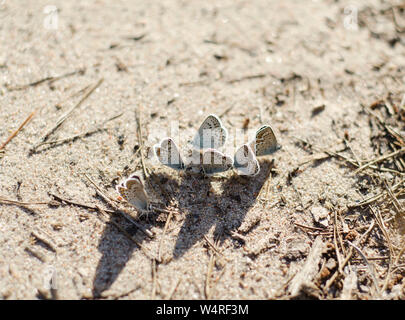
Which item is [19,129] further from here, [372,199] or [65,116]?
[372,199]

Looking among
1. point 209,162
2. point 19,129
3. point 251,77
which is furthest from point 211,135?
point 19,129

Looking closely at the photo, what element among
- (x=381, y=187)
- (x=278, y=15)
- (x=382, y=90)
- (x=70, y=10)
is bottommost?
(x=381, y=187)

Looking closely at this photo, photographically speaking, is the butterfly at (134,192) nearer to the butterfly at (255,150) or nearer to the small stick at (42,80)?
the butterfly at (255,150)

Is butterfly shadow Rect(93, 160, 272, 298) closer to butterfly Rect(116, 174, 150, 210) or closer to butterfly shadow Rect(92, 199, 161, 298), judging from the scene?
butterfly shadow Rect(92, 199, 161, 298)

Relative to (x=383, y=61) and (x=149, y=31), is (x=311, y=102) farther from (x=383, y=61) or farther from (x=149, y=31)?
(x=149, y=31)
